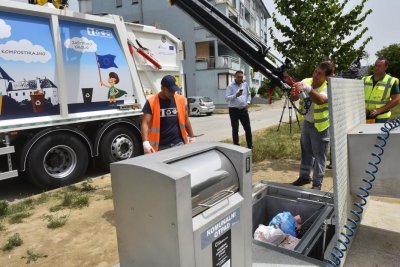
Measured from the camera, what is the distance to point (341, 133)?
2551 millimetres

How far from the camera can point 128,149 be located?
20.6 ft

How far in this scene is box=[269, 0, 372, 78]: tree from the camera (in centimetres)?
618

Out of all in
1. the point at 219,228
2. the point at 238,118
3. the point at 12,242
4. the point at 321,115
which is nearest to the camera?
the point at 219,228

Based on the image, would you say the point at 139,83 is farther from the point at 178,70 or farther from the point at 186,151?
the point at 186,151

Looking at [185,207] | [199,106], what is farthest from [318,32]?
[199,106]

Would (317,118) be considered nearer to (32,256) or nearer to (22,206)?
(32,256)

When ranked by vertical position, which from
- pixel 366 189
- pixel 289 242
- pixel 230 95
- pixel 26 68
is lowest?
pixel 289 242

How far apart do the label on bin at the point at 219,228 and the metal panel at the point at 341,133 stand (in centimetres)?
94

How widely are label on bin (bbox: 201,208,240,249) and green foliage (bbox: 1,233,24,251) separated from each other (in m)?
2.66

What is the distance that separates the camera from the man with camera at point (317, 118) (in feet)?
12.3

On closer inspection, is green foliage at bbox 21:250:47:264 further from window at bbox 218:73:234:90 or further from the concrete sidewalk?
window at bbox 218:73:234:90

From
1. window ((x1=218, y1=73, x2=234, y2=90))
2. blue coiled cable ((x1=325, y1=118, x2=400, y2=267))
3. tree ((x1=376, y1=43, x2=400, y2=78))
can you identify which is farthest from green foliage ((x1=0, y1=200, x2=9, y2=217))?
tree ((x1=376, y1=43, x2=400, y2=78))

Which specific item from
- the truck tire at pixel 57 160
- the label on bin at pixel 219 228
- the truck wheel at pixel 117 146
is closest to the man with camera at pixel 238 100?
the truck wheel at pixel 117 146

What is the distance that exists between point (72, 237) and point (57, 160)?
2.16 meters
